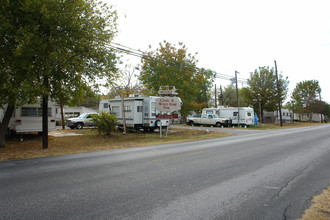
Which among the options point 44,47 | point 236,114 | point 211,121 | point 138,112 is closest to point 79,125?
point 138,112

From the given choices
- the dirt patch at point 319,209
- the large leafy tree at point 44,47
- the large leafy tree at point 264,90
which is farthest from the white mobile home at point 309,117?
the dirt patch at point 319,209

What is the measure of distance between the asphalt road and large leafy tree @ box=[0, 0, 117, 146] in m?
4.62

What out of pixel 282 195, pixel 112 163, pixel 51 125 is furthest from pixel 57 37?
pixel 282 195

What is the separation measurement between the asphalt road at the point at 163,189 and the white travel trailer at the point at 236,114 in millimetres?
24555

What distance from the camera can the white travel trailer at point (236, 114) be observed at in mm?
31634

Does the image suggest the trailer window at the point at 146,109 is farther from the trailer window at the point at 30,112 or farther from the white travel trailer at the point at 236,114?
the white travel trailer at the point at 236,114

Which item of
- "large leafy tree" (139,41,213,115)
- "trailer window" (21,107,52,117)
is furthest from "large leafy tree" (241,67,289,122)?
"trailer window" (21,107,52,117)

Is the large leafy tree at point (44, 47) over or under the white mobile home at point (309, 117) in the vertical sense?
over

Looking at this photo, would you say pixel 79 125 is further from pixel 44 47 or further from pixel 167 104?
pixel 44 47

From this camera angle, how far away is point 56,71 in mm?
10836

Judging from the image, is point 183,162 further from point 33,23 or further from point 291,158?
point 33,23

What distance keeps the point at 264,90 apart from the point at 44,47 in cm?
4148

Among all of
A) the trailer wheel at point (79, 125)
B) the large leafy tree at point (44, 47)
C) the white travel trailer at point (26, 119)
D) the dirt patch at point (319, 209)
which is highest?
the large leafy tree at point (44, 47)

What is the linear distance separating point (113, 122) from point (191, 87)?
13379 millimetres
